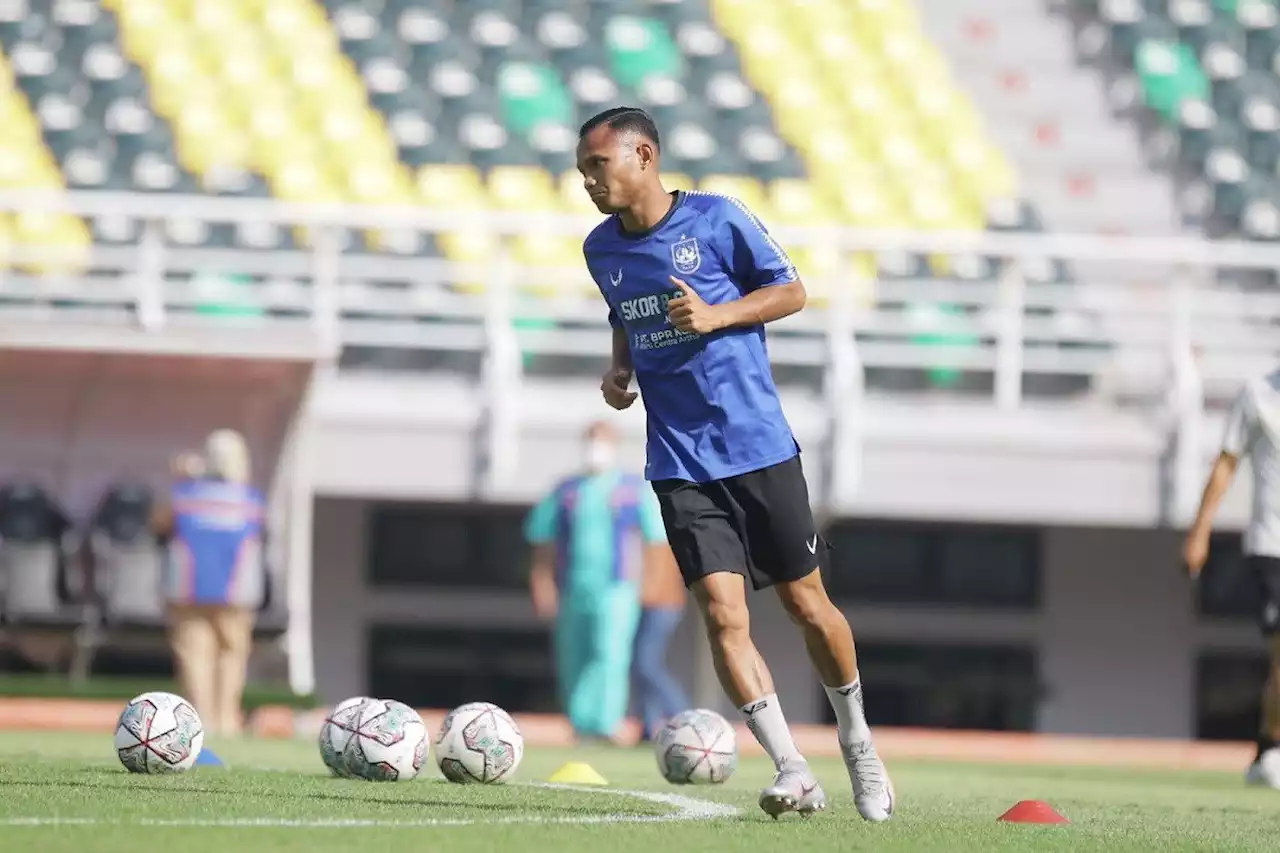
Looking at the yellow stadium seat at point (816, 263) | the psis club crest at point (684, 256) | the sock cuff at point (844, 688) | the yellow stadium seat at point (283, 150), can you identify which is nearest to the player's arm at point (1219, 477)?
the sock cuff at point (844, 688)

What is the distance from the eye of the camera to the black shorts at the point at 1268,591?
30.1 feet

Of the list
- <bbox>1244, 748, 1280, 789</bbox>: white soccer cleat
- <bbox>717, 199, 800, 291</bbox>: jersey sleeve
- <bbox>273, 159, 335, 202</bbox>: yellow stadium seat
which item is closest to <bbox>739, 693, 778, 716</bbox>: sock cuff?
<bbox>717, 199, 800, 291</bbox>: jersey sleeve

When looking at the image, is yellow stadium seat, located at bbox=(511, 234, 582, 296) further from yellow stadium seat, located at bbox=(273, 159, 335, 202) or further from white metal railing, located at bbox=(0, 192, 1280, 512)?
yellow stadium seat, located at bbox=(273, 159, 335, 202)

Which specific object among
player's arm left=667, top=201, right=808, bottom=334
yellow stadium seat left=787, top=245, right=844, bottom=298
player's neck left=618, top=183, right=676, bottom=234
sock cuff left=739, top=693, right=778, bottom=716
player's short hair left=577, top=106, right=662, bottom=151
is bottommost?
sock cuff left=739, top=693, right=778, bottom=716

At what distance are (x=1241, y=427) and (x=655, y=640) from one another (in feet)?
14.4

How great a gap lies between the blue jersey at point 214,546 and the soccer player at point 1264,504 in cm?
542

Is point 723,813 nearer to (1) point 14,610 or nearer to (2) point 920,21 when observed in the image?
(1) point 14,610

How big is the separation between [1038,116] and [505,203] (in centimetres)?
527

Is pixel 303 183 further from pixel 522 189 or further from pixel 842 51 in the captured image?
pixel 842 51

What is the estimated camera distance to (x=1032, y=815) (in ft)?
20.0

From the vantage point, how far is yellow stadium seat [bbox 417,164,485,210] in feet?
59.1

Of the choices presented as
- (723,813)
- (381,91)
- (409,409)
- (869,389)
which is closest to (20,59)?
(381,91)

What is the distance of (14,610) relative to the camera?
13805 millimetres

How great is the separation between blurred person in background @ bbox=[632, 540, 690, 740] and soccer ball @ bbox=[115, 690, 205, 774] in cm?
594
